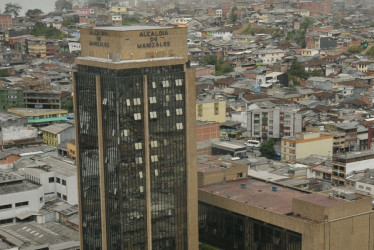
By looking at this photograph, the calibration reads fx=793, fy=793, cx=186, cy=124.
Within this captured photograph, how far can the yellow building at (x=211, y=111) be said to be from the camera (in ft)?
92.9

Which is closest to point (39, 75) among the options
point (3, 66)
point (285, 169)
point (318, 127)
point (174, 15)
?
point (3, 66)

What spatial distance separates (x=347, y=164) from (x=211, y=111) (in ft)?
27.2

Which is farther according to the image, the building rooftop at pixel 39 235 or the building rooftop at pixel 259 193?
the building rooftop at pixel 39 235

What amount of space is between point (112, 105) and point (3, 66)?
29234mm

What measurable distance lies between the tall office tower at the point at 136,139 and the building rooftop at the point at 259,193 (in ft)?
4.39

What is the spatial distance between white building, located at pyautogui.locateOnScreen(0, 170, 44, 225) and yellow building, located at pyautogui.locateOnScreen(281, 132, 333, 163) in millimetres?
8601

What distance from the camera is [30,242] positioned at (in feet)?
52.3

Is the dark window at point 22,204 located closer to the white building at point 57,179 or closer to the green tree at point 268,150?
the white building at point 57,179

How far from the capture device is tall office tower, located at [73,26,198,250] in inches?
544

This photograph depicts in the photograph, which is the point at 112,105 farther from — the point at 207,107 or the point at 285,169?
the point at 207,107

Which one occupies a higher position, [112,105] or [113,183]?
[112,105]

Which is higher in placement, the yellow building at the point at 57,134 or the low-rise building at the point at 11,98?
the low-rise building at the point at 11,98

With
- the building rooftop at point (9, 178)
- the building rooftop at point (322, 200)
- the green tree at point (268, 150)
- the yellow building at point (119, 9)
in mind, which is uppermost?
the yellow building at point (119, 9)

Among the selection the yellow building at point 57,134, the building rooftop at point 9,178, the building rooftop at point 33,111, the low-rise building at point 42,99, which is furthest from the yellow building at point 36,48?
the building rooftop at point 9,178
